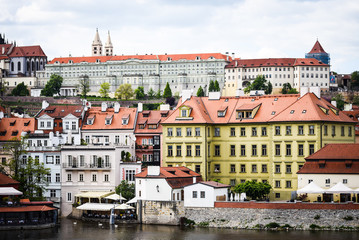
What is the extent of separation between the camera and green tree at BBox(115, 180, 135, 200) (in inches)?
2931

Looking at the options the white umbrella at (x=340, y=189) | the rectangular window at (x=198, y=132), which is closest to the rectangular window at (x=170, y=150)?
the rectangular window at (x=198, y=132)

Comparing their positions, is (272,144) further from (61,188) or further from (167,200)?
(61,188)

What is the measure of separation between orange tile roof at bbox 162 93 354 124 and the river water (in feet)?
46.9

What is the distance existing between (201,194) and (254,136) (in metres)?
11.7

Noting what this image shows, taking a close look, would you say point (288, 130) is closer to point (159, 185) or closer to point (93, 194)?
point (159, 185)

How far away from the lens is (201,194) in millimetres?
68938

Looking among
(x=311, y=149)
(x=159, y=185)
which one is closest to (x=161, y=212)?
(x=159, y=185)

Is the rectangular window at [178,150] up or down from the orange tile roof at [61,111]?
down

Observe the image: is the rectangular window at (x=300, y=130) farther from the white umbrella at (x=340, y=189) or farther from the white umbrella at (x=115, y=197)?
the white umbrella at (x=115, y=197)

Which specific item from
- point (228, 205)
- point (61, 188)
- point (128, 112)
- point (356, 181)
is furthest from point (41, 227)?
point (356, 181)

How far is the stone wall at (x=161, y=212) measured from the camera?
228 feet

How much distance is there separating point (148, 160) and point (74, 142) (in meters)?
7.96

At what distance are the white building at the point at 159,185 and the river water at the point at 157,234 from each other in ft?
9.35

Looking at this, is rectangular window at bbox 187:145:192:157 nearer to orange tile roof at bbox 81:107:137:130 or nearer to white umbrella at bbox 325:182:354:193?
orange tile roof at bbox 81:107:137:130
